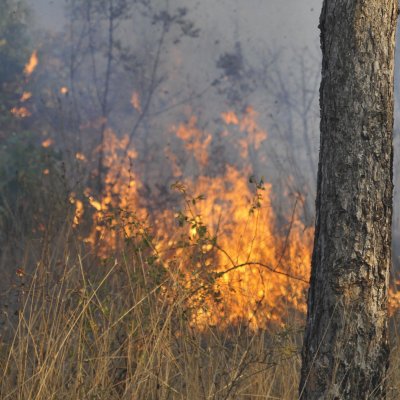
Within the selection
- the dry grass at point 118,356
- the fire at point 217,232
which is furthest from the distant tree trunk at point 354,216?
the fire at point 217,232

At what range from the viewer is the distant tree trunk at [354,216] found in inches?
132

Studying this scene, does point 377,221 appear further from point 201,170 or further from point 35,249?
point 201,170

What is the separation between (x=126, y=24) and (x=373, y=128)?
78.9ft

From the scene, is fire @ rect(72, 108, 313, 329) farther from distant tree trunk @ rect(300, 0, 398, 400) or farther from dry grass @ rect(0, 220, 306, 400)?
distant tree trunk @ rect(300, 0, 398, 400)

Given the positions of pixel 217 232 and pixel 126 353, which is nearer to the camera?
pixel 126 353

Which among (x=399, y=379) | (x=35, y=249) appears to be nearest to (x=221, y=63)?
(x=35, y=249)

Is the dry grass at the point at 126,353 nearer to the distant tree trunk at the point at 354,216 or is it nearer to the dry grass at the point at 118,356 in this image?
the dry grass at the point at 118,356

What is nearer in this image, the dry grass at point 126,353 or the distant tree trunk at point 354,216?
the dry grass at point 126,353

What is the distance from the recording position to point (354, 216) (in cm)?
336

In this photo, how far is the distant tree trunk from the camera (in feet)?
11.0

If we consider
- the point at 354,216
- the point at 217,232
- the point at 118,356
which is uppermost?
the point at 217,232

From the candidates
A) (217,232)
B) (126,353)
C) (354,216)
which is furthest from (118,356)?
(217,232)

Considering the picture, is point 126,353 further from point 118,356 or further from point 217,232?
point 217,232

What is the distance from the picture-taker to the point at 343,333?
11.0 ft
